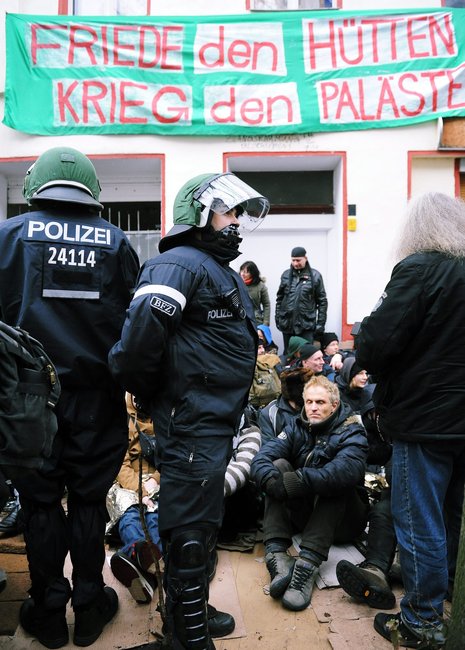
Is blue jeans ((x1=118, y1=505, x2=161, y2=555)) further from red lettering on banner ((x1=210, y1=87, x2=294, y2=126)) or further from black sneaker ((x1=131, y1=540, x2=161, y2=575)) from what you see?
red lettering on banner ((x1=210, y1=87, x2=294, y2=126))

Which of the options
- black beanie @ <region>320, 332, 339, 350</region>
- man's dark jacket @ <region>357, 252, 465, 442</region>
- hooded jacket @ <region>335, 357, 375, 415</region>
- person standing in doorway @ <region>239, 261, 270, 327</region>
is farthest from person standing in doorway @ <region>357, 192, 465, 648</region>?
person standing in doorway @ <region>239, 261, 270, 327</region>

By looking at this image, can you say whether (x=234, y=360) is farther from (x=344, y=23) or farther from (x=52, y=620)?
(x=344, y=23)

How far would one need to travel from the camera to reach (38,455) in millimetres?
1958

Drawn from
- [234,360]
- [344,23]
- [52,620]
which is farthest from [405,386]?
[344,23]

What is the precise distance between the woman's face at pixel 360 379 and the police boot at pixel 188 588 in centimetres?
269

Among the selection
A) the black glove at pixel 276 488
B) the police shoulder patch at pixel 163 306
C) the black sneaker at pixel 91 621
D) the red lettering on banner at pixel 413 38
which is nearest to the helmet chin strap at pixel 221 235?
the police shoulder patch at pixel 163 306

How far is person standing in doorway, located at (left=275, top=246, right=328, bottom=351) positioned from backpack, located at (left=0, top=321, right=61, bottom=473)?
19.1ft

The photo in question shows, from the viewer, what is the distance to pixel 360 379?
185 inches

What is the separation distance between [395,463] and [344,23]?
7019 mm

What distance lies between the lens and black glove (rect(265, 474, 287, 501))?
3395 millimetres

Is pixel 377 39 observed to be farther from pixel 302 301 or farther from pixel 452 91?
pixel 302 301

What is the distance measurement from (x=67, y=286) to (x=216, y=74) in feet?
20.5

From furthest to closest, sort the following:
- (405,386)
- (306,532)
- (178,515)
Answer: (306,532)
(405,386)
(178,515)

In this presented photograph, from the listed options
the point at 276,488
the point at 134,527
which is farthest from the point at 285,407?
the point at 134,527
